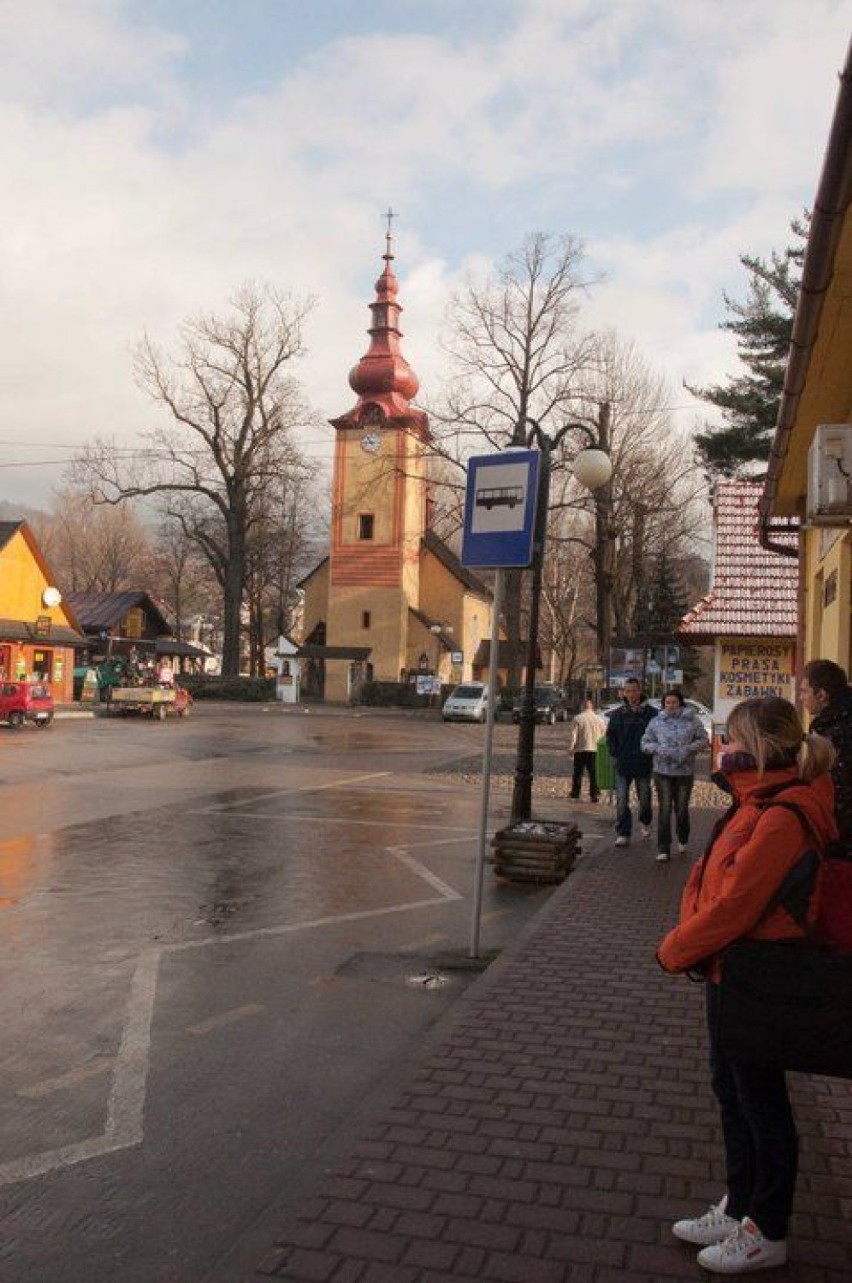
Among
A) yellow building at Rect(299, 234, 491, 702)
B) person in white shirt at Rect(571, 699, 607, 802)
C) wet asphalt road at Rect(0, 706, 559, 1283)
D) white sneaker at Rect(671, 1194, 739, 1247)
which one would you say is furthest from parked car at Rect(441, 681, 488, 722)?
white sneaker at Rect(671, 1194, 739, 1247)

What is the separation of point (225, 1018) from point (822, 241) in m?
4.81

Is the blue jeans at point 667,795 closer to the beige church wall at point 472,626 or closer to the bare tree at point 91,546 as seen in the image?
the beige church wall at point 472,626

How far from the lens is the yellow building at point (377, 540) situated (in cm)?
6050

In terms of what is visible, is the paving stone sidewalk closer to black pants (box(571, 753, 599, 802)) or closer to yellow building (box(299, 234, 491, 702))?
black pants (box(571, 753, 599, 802))

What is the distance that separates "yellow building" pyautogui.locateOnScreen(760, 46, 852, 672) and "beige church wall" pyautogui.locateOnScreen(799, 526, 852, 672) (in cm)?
1

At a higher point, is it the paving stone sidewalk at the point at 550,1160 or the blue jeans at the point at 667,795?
the blue jeans at the point at 667,795

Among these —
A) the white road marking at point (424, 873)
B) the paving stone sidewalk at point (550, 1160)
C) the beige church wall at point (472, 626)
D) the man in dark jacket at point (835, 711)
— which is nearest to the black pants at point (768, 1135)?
the paving stone sidewalk at point (550, 1160)

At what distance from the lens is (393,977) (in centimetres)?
664

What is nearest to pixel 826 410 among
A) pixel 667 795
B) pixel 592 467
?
pixel 592 467

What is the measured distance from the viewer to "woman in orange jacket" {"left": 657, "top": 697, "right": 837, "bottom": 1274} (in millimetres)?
3027

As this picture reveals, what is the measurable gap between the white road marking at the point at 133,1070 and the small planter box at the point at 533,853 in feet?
5.03

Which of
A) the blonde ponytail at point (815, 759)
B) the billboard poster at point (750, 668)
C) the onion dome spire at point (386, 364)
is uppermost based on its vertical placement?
the onion dome spire at point (386, 364)

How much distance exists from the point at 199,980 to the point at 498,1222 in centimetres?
349

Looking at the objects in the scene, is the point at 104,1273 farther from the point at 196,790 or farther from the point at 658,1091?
the point at 196,790
